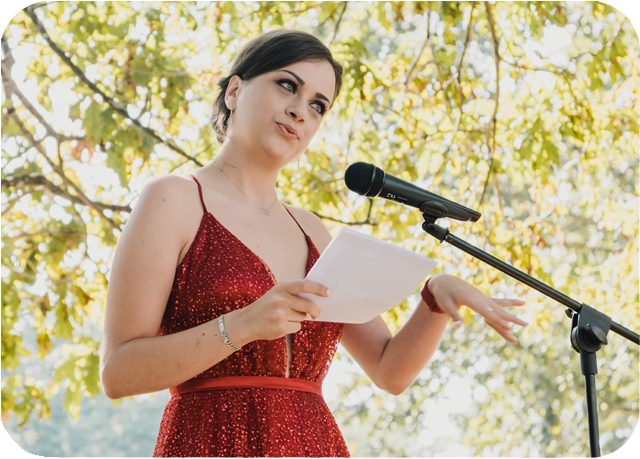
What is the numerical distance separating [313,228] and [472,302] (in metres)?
0.87

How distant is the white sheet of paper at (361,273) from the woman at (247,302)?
7 cm

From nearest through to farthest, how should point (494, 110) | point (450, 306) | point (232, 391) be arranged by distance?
point (450, 306)
point (232, 391)
point (494, 110)

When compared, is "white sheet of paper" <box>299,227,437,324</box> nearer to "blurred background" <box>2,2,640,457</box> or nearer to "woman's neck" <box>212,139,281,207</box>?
"woman's neck" <box>212,139,281,207</box>

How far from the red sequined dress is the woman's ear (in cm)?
48

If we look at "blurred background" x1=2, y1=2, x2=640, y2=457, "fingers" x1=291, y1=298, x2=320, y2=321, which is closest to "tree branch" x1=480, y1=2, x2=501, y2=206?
"blurred background" x1=2, y1=2, x2=640, y2=457

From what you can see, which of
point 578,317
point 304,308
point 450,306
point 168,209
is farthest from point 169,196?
Answer: point 578,317

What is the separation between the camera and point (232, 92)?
7.00 feet

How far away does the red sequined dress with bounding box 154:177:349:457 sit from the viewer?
5.48 ft

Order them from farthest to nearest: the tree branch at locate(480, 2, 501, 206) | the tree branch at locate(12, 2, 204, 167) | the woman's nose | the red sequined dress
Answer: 1. the tree branch at locate(480, 2, 501, 206)
2. the tree branch at locate(12, 2, 204, 167)
3. the woman's nose
4. the red sequined dress

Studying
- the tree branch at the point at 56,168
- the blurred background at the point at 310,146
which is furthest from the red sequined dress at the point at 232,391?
the tree branch at the point at 56,168

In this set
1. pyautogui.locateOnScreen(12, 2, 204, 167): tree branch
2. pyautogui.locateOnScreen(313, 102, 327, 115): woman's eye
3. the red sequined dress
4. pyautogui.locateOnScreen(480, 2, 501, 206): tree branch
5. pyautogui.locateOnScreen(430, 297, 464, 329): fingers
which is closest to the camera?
pyautogui.locateOnScreen(430, 297, 464, 329): fingers

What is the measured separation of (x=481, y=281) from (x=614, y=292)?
1190 millimetres

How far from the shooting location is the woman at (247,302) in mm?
1494

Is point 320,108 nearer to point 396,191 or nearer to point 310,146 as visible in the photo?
point 396,191
